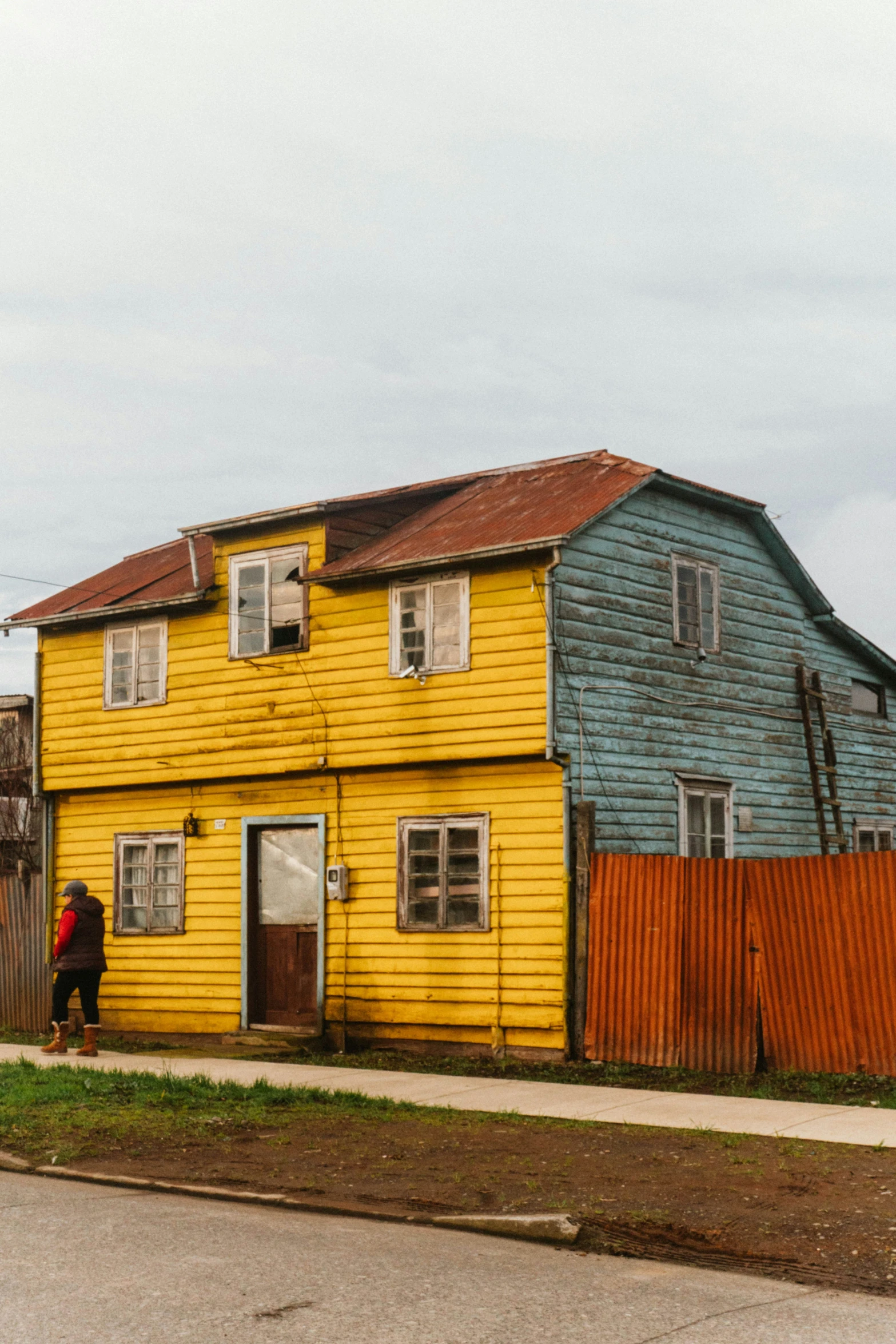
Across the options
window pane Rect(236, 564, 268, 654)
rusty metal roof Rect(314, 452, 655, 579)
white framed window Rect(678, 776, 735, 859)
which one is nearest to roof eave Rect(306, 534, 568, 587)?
rusty metal roof Rect(314, 452, 655, 579)

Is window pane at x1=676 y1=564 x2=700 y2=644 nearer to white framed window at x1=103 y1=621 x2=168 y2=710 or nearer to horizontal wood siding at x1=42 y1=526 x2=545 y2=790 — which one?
horizontal wood siding at x1=42 y1=526 x2=545 y2=790

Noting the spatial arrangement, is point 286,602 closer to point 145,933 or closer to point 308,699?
point 308,699

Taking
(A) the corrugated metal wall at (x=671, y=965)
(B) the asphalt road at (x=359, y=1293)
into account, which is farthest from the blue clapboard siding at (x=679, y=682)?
(B) the asphalt road at (x=359, y=1293)

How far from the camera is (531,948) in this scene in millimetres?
15383

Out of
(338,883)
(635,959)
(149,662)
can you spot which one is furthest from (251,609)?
(635,959)

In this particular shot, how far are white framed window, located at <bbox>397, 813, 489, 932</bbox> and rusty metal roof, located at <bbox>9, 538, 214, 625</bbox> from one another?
4414 millimetres

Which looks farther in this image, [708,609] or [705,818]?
[708,609]

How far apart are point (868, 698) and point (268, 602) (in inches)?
348

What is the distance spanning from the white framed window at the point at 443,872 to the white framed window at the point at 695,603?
3392 millimetres

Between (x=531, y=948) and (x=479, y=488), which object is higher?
(x=479, y=488)

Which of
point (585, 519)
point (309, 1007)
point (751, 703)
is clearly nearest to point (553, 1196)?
point (585, 519)

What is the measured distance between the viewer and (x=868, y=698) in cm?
2130

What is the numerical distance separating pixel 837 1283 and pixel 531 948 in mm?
8908

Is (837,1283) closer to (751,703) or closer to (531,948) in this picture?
(531,948)
